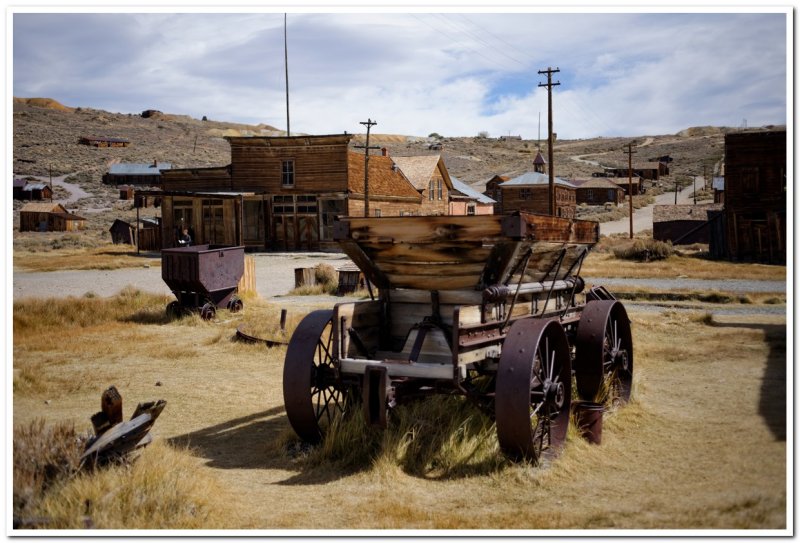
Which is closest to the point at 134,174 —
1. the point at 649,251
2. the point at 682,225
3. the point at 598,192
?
the point at 598,192

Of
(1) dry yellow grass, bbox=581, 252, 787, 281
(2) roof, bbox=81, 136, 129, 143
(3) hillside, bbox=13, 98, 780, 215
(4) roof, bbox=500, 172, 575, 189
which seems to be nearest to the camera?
(1) dry yellow grass, bbox=581, 252, 787, 281

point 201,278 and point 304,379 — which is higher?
point 201,278

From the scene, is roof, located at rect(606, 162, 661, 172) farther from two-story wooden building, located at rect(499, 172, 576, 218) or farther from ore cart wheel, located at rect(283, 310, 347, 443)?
ore cart wheel, located at rect(283, 310, 347, 443)

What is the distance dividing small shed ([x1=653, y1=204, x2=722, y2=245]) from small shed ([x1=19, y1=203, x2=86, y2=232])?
113 ft

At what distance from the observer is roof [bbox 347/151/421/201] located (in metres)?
34.1

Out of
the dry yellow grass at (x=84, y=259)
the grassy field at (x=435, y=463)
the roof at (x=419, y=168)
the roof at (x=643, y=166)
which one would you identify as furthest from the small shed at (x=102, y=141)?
the roof at (x=643, y=166)

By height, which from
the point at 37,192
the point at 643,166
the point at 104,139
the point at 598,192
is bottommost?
the point at 37,192

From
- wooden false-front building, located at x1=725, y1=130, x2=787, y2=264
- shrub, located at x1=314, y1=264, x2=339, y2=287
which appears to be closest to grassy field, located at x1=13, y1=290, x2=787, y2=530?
wooden false-front building, located at x1=725, y1=130, x2=787, y2=264

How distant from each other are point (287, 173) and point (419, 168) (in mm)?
9687

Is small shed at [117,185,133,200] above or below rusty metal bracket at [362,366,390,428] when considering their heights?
above

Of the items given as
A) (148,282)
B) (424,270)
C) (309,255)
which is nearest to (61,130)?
(309,255)

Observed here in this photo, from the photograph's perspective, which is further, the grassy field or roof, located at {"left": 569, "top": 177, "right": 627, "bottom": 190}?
roof, located at {"left": 569, "top": 177, "right": 627, "bottom": 190}

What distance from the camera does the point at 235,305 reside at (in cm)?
1431

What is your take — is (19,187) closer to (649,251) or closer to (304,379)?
(649,251)
